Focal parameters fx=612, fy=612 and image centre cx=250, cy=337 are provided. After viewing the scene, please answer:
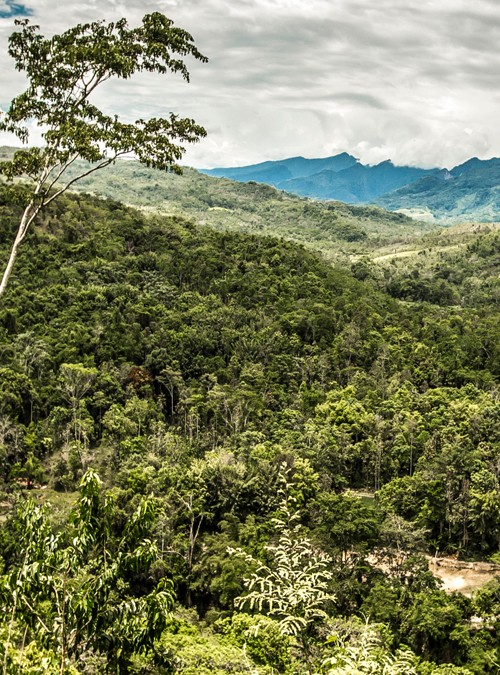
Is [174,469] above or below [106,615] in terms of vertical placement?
below

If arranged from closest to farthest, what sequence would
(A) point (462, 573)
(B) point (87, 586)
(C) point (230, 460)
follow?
(B) point (87, 586) → (A) point (462, 573) → (C) point (230, 460)

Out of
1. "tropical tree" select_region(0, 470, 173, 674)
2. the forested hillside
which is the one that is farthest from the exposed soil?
"tropical tree" select_region(0, 470, 173, 674)

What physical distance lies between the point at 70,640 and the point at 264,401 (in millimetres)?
35236

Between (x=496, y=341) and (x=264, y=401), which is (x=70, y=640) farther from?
(x=496, y=341)

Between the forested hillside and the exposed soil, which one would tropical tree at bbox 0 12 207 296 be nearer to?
the forested hillside

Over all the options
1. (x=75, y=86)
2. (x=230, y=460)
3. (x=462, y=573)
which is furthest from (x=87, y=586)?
(x=462, y=573)

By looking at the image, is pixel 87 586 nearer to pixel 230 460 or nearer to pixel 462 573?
pixel 230 460

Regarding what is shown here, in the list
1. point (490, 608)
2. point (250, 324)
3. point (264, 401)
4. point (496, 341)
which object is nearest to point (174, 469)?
point (264, 401)

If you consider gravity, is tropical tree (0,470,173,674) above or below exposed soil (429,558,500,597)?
above

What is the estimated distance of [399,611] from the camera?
757 inches

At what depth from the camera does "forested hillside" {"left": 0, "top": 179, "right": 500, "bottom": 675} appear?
5.52m

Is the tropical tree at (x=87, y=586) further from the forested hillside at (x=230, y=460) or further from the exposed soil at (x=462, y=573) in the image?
the exposed soil at (x=462, y=573)

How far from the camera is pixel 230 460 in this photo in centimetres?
2948

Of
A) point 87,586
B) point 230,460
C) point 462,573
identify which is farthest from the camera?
point 230,460
